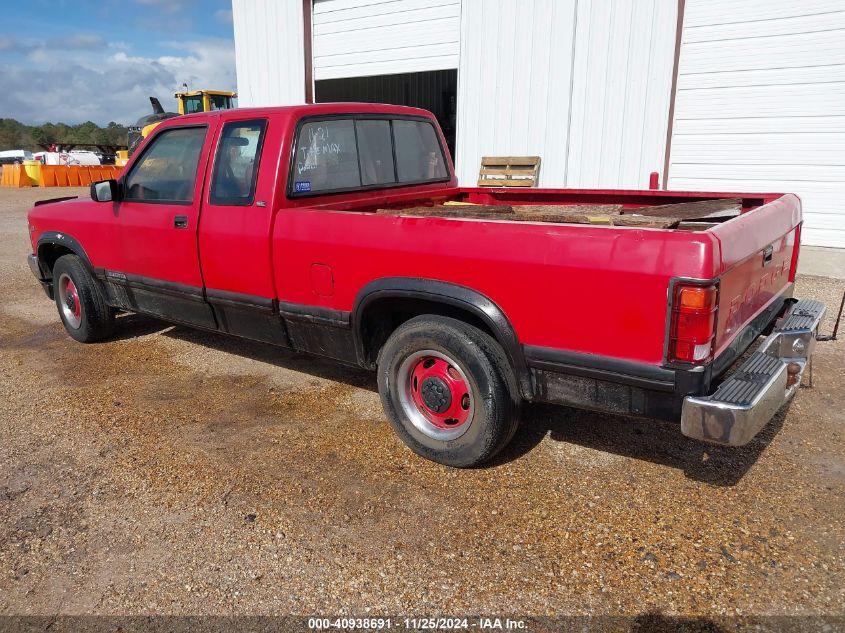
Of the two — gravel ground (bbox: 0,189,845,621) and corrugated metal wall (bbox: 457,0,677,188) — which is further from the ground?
corrugated metal wall (bbox: 457,0,677,188)

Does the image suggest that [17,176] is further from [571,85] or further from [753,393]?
[753,393]

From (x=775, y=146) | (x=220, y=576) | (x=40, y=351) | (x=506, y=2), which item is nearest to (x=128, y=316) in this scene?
(x=40, y=351)

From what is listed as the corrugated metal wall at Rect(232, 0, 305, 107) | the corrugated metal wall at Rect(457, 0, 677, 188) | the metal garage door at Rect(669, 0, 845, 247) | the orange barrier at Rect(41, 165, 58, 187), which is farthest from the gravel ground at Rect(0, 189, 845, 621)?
the orange barrier at Rect(41, 165, 58, 187)

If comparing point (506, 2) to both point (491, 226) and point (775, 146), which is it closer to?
point (775, 146)

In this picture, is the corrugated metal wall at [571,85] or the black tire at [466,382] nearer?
the black tire at [466,382]

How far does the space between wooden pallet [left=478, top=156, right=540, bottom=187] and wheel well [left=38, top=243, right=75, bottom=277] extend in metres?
5.97

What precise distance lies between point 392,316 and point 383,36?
28.8ft

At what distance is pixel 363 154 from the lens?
4352mm

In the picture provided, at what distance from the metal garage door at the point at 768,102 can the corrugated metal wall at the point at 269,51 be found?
6945 millimetres

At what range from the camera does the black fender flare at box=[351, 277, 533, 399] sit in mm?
2926

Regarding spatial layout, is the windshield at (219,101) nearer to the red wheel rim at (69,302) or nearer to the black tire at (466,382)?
the red wheel rim at (69,302)

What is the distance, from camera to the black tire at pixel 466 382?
304 centimetres

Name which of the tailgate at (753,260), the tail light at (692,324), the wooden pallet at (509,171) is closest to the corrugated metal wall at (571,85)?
the wooden pallet at (509,171)

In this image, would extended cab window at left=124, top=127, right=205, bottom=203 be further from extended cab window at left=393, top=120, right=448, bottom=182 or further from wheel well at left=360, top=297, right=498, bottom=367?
wheel well at left=360, top=297, right=498, bottom=367
